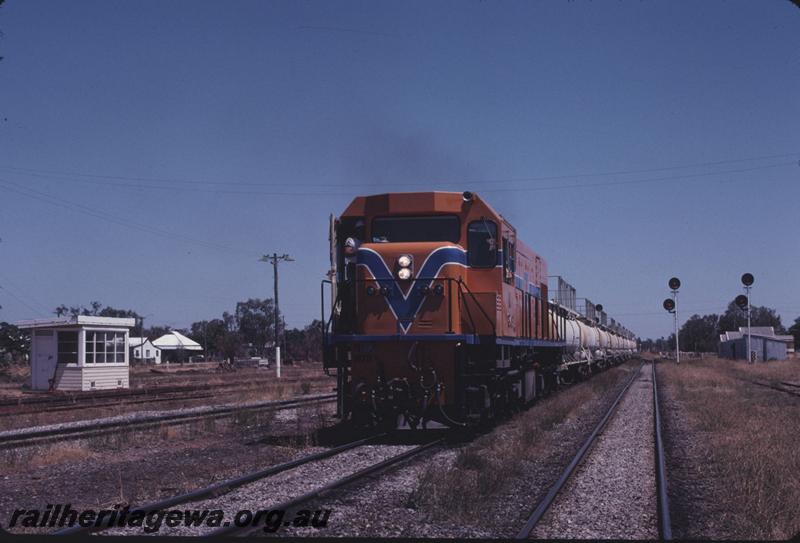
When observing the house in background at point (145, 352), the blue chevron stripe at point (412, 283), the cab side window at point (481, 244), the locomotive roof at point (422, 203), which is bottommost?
the house in background at point (145, 352)

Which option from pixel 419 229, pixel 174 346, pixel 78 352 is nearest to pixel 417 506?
pixel 419 229

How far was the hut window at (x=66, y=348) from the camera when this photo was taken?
107 ft

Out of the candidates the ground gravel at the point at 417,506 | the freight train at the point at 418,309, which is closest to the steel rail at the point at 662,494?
the ground gravel at the point at 417,506

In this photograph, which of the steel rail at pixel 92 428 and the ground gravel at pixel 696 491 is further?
the steel rail at pixel 92 428

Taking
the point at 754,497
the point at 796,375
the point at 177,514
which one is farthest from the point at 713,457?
the point at 796,375

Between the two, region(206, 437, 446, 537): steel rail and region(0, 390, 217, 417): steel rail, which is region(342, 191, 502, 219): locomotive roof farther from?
region(0, 390, 217, 417): steel rail

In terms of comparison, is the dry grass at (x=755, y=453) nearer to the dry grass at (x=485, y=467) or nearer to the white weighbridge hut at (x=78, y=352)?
the dry grass at (x=485, y=467)

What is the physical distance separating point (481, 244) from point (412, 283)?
167 centimetres

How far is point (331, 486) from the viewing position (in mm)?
9375

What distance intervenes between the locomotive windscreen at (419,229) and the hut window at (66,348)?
22.7m

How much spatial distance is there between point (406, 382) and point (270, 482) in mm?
3775

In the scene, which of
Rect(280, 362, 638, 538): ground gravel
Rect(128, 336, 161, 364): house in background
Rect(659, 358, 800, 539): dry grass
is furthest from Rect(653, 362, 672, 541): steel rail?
Rect(128, 336, 161, 364): house in background

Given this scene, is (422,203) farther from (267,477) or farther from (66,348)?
(66,348)

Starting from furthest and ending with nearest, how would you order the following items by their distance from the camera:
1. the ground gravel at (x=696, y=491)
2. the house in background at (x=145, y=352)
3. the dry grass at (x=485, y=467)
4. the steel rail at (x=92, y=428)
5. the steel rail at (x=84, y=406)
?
the house in background at (x=145, y=352)
the steel rail at (x=84, y=406)
the steel rail at (x=92, y=428)
the dry grass at (x=485, y=467)
the ground gravel at (x=696, y=491)
